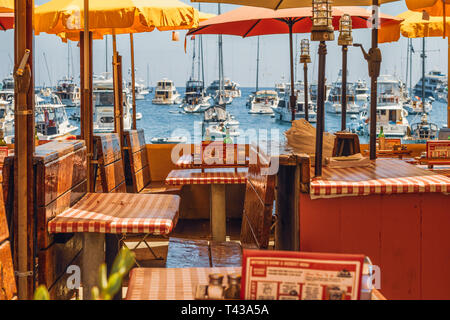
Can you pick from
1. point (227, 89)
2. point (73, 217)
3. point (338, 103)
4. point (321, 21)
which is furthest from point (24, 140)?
point (227, 89)

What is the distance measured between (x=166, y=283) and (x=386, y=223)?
144cm

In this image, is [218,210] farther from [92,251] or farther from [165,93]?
[165,93]

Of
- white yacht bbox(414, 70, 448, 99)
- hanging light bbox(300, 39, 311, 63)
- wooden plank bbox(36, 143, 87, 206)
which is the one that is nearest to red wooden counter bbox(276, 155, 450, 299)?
wooden plank bbox(36, 143, 87, 206)

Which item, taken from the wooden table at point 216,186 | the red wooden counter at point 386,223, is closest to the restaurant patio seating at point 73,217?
the red wooden counter at point 386,223

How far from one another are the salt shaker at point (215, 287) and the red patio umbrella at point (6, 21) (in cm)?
647

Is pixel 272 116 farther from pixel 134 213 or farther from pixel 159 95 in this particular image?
pixel 134 213

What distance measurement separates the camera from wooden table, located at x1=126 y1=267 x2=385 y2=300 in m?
1.90

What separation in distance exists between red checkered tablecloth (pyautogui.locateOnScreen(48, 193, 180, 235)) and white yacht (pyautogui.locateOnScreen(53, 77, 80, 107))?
2564 inches

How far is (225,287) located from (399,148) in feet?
16.8

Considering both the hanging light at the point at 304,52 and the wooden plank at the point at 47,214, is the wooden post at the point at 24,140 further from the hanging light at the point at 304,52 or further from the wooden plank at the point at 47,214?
the hanging light at the point at 304,52

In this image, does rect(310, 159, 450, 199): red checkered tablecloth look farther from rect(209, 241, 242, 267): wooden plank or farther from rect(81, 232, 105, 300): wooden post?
rect(81, 232, 105, 300): wooden post

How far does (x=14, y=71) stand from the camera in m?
2.83

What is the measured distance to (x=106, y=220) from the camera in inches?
118
